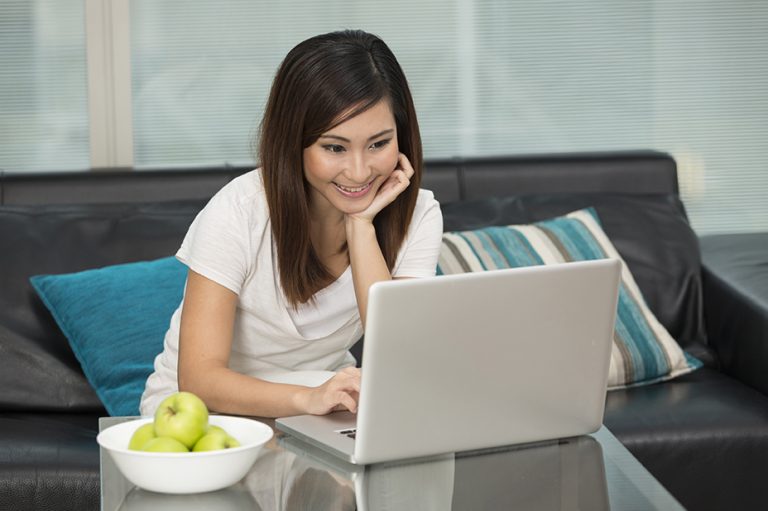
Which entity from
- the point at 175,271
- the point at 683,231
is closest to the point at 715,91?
the point at 683,231

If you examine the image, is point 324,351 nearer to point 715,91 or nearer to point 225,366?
point 225,366

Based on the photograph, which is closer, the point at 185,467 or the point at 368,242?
the point at 185,467

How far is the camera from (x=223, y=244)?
189 cm

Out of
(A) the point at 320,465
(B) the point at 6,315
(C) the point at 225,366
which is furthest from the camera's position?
(B) the point at 6,315

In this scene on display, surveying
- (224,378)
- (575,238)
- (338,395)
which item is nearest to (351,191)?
(224,378)

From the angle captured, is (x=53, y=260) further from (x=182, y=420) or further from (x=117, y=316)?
(x=182, y=420)

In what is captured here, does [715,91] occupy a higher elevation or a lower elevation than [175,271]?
higher

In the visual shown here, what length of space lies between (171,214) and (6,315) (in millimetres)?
459

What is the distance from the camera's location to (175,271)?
8.51 feet

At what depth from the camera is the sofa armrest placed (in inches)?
103

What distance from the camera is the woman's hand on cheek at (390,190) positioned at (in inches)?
79.9

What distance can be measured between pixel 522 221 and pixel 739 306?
1.84 ft

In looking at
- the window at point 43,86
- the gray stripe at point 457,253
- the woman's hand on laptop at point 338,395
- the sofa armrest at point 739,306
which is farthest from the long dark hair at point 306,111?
the window at point 43,86

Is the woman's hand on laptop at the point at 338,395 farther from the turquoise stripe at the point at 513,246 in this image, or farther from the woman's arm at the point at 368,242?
the turquoise stripe at the point at 513,246
